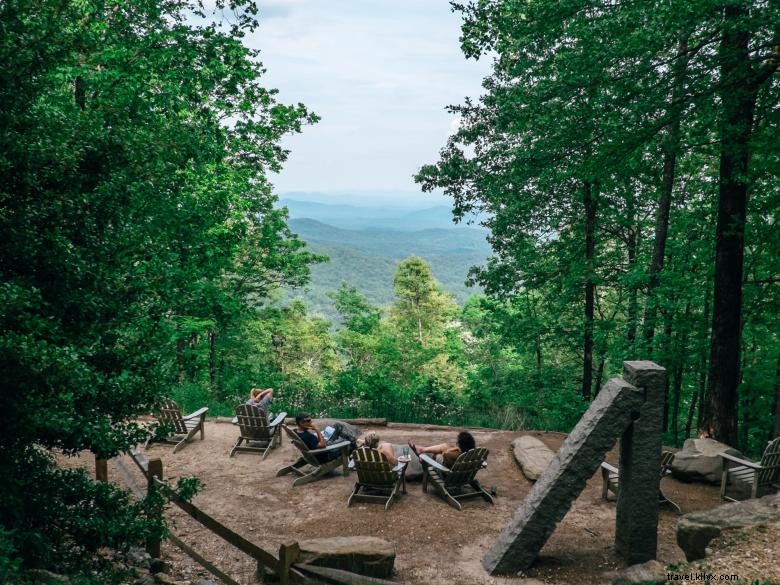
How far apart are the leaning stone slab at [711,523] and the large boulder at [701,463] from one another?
2645 mm

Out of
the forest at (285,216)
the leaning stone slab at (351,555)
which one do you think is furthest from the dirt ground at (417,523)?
the forest at (285,216)

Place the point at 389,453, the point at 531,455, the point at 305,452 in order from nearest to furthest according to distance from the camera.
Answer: the point at 389,453 → the point at 305,452 → the point at 531,455

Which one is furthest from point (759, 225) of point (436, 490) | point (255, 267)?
point (255, 267)

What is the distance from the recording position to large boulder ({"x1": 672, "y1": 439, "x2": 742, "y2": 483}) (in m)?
8.66

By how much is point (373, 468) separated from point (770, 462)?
561cm

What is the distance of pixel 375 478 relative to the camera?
26.5 ft

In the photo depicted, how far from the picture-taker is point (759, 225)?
9875 millimetres

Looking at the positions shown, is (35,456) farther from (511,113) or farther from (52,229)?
(511,113)

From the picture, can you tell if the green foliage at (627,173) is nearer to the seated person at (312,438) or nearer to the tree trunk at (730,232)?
the tree trunk at (730,232)

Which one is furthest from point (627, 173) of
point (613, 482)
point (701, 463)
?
point (613, 482)

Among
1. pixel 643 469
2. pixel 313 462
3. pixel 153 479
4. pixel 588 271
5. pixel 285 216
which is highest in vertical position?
pixel 285 216

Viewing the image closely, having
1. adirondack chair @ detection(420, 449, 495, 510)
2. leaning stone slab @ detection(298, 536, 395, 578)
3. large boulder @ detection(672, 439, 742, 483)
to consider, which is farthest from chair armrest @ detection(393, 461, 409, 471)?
large boulder @ detection(672, 439, 742, 483)

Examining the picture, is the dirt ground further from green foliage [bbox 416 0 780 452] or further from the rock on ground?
green foliage [bbox 416 0 780 452]

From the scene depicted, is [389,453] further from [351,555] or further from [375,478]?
[351,555]
